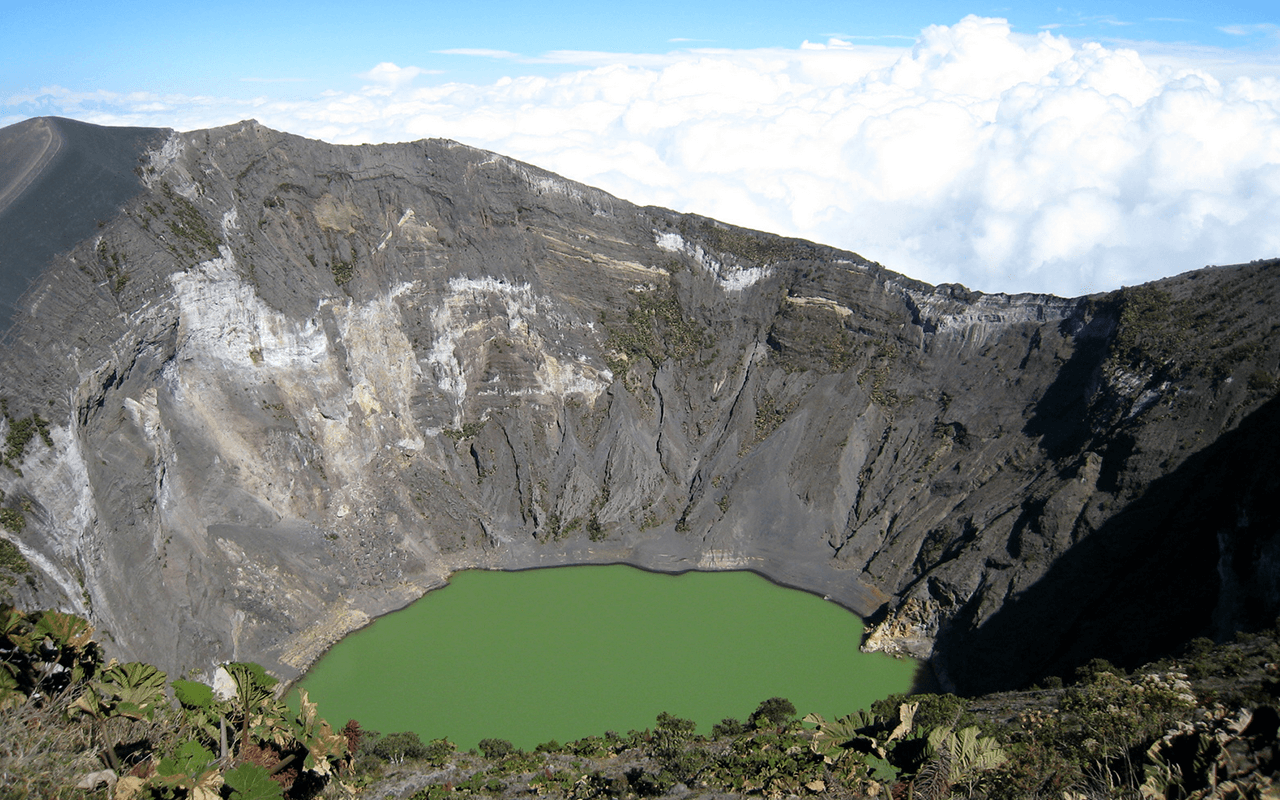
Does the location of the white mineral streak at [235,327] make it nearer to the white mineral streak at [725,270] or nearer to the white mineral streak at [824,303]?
the white mineral streak at [725,270]

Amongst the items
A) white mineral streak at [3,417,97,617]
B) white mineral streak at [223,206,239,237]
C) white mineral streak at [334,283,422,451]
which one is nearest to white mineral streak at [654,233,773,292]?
white mineral streak at [334,283,422,451]

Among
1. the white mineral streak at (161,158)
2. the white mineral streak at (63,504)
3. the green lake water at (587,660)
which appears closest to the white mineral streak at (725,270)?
the green lake water at (587,660)

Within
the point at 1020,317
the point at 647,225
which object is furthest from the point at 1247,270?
the point at 647,225

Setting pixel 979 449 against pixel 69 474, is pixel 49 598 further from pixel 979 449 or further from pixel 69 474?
pixel 979 449

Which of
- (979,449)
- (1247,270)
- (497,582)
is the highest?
(1247,270)

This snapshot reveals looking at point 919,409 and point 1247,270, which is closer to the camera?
point 1247,270

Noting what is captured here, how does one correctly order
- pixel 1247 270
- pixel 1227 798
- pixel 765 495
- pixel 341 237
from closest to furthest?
pixel 1227 798, pixel 1247 270, pixel 341 237, pixel 765 495

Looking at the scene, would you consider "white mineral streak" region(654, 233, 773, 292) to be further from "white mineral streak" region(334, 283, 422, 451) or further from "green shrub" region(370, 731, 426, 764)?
"green shrub" region(370, 731, 426, 764)
